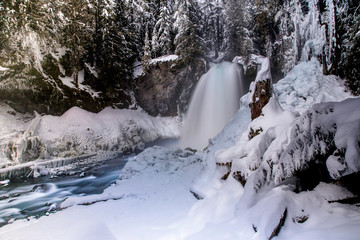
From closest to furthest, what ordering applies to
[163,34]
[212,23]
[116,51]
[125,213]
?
[125,213]
[116,51]
[163,34]
[212,23]

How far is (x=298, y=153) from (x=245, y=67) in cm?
1582

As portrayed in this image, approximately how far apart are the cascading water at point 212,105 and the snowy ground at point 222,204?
333 inches

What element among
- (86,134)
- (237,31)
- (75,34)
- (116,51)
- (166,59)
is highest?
(237,31)

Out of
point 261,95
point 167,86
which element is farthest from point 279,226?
point 167,86

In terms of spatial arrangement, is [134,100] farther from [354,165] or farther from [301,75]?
[354,165]

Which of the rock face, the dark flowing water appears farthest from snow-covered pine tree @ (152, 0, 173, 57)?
the dark flowing water

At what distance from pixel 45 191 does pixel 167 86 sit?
1343 centimetres

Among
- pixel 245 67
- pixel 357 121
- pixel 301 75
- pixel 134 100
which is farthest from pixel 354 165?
pixel 134 100

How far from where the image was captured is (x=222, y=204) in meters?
3.99

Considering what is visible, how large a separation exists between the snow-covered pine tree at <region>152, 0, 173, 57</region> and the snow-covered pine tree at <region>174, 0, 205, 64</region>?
1.07 meters

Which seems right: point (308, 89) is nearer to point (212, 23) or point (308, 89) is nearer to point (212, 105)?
point (212, 105)

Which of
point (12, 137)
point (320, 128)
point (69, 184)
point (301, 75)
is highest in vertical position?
point (301, 75)

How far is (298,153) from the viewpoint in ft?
9.04

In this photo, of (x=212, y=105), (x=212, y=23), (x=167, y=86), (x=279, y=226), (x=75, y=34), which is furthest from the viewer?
(x=212, y=23)
